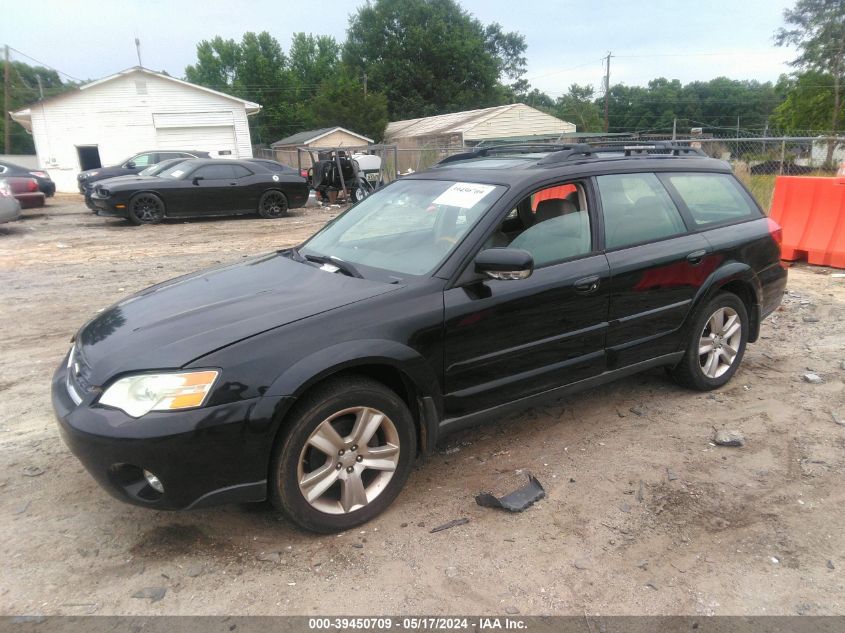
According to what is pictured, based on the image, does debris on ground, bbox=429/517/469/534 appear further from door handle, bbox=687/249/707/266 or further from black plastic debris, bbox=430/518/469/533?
door handle, bbox=687/249/707/266

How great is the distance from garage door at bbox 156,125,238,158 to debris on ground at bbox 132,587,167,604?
86.3ft

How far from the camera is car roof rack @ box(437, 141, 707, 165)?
3984 millimetres

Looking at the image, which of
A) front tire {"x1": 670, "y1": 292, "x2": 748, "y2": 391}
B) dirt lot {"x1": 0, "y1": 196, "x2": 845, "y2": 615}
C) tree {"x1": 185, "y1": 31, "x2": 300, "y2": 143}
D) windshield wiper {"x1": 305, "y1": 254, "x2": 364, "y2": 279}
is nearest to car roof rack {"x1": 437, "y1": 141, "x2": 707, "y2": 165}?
front tire {"x1": 670, "y1": 292, "x2": 748, "y2": 391}

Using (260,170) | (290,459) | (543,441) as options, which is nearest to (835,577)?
(543,441)

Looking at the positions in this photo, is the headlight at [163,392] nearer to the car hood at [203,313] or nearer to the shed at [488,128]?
the car hood at [203,313]

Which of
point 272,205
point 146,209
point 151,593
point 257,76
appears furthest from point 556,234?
point 257,76

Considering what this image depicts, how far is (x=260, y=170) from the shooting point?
50.4 ft

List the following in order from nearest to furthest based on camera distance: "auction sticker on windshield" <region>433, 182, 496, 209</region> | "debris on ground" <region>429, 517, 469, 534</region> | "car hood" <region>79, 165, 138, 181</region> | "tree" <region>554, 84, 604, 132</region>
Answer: "debris on ground" <region>429, 517, 469, 534</region> → "auction sticker on windshield" <region>433, 182, 496, 209</region> → "car hood" <region>79, 165, 138, 181</region> → "tree" <region>554, 84, 604, 132</region>

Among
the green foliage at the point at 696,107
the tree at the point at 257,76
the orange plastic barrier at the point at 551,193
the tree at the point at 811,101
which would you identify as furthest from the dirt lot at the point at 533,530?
the green foliage at the point at 696,107

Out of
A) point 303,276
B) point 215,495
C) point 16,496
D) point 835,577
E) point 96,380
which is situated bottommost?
point 835,577

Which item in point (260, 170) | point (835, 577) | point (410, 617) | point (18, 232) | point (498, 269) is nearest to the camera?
point (410, 617)

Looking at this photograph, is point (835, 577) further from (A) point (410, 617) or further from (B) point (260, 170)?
(B) point (260, 170)

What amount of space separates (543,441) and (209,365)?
2.19 meters

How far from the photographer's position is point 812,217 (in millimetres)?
8312
